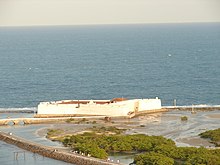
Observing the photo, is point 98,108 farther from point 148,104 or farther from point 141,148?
point 141,148

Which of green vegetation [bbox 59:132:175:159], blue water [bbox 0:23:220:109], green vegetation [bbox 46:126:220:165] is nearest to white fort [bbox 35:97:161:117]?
green vegetation [bbox 46:126:220:165]

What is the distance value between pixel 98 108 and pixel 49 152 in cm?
1997

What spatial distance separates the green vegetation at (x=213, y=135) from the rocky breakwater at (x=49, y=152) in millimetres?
14419

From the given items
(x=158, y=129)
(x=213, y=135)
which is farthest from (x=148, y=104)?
(x=213, y=135)

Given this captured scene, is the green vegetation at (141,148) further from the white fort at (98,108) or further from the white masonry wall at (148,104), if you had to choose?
the white masonry wall at (148,104)

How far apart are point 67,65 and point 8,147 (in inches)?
3867

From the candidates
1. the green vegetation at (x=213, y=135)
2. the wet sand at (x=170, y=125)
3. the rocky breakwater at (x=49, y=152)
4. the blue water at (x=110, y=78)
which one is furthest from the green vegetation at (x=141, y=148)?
the blue water at (x=110, y=78)

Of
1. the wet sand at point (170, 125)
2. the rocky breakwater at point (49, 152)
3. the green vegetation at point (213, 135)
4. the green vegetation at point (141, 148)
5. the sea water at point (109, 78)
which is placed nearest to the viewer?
the green vegetation at point (141, 148)

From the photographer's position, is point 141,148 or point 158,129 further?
point 158,129

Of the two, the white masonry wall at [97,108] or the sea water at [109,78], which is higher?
the sea water at [109,78]

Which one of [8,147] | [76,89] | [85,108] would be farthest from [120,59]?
[8,147]

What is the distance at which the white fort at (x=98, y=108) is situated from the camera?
89.1 meters

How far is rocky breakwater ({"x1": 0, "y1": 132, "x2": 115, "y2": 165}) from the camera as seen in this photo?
214ft

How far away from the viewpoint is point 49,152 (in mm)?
70375
